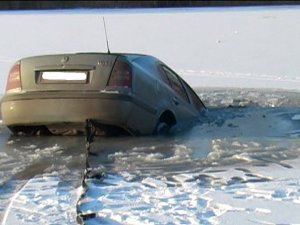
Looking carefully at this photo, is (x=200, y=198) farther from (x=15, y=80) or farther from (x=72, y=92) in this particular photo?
(x=15, y=80)

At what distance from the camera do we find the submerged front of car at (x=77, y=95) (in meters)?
8.07

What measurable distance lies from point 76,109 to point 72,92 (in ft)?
0.57

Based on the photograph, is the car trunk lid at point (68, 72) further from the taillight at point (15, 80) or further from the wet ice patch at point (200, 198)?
the wet ice patch at point (200, 198)

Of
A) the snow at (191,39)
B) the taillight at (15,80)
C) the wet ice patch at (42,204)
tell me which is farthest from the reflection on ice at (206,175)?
the snow at (191,39)

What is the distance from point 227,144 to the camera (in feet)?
26.4

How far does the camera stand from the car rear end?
8070mm

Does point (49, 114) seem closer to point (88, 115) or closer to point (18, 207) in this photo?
point (88, 115)

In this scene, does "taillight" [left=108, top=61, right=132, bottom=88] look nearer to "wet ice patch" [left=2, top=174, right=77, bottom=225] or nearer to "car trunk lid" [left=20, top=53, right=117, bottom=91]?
"car trunk lid" [left=20, top=53, right=117, bottom=91]

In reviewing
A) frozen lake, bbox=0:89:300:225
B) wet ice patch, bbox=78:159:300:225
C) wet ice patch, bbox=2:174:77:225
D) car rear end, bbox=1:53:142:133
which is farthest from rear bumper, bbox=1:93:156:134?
wet ice patch, bbox=2:174:77:225

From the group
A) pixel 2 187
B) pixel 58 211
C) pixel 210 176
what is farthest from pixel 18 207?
pixel 210 176

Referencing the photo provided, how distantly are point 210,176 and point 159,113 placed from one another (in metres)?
2.32

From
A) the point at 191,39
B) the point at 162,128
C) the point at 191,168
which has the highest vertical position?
the point at 191,168

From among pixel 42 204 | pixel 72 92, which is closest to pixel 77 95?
pixel 72 92

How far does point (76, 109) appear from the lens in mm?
8094
